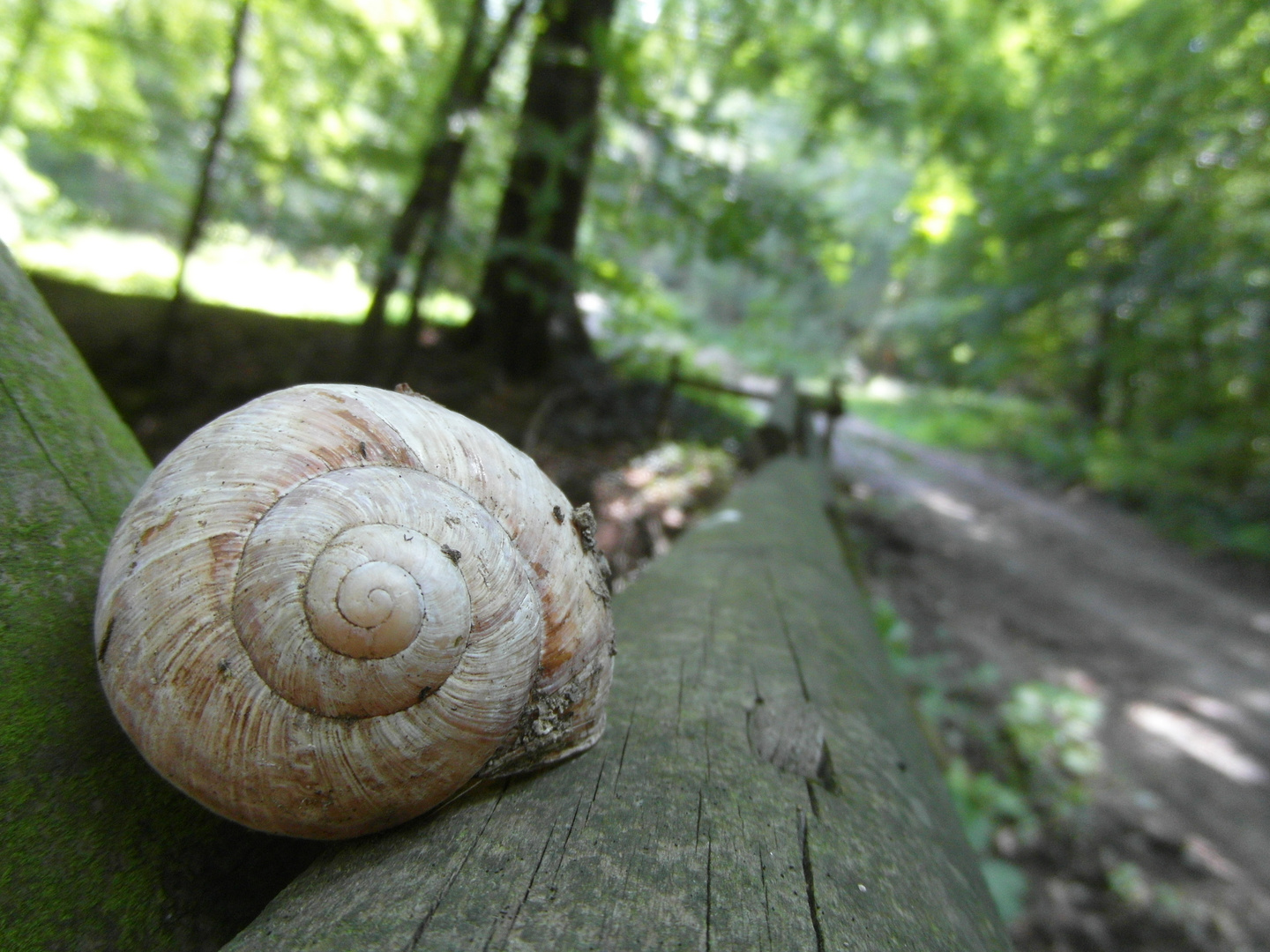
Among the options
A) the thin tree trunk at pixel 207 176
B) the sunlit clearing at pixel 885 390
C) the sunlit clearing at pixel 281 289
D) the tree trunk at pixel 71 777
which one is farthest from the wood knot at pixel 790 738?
the sunlit clearing at pixel 885 390

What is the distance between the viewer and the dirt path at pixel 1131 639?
11.2 ft

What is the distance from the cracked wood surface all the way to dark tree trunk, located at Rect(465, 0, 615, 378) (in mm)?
3171

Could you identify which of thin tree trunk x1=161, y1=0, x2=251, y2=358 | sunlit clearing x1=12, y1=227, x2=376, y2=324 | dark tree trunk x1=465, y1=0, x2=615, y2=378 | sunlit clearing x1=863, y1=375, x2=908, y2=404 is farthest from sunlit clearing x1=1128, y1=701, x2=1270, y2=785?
sunlit clearing x1=863, y1=375, x2=908, y2=404

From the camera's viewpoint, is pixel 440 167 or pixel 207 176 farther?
pixel 207 176

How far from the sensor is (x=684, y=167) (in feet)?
13.0

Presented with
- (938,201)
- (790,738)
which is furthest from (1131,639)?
(790,738)

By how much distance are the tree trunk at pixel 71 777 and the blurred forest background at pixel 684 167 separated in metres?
3.06

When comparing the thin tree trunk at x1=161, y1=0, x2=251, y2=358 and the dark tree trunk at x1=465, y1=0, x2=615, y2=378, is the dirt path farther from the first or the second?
the thin tree trunk at x1=161, y1=0, x2=251, y2=358

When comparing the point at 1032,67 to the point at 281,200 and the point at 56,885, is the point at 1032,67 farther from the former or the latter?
the point at 56,885

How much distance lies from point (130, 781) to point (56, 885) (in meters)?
0.12

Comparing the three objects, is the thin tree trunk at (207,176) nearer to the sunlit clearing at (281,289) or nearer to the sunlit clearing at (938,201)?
the sunlit clearing at (281,289)

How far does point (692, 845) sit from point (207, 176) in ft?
17.2

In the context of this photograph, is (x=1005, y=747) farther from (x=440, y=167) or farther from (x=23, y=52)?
(x=23, y=52)

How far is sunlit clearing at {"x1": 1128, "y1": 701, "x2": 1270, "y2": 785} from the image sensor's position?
421 cm
